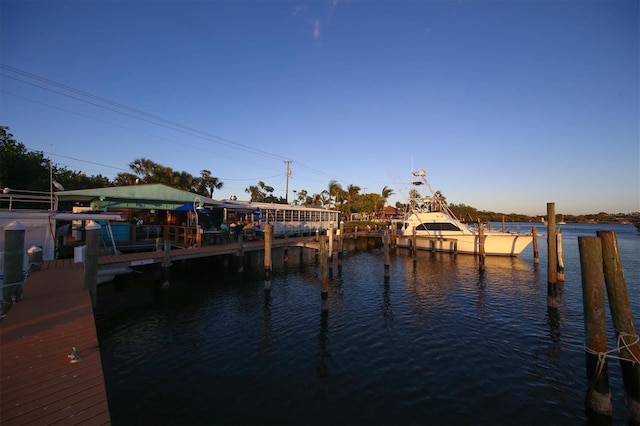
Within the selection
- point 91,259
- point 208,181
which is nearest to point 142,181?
point 208,181

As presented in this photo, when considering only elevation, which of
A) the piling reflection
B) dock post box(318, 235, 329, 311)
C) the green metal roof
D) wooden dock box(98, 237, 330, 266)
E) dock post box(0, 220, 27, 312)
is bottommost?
the piling reflection

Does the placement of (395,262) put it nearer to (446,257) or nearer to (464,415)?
(446,257)

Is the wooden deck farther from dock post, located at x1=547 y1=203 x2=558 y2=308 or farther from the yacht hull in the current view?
the yacht hull

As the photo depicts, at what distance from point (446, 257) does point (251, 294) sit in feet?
73.7

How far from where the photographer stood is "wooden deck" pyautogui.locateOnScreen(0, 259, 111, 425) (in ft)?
13.6

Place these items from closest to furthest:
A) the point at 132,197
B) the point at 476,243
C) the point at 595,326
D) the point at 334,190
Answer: the point at 595,326 → the point at 132,197 → the point at 476,243 → the point at 334,190

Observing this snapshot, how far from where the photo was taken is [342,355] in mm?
9414

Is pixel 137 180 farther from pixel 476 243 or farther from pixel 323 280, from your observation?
pixel 476 243

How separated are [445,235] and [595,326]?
2710 cm

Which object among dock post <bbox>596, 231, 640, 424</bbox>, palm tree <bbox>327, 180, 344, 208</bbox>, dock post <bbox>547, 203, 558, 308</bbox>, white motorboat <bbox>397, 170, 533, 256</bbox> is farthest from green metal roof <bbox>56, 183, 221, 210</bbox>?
palm tree <bbox>327, 180, 344, 208</bbox>

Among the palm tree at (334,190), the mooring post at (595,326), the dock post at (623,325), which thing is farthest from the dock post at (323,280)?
the palm tree at (334,190)

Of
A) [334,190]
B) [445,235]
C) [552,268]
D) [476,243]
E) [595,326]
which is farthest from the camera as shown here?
[334,190]

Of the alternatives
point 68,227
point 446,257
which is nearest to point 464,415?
point 68,227

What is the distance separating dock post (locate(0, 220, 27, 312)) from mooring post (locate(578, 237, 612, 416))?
527 inches
